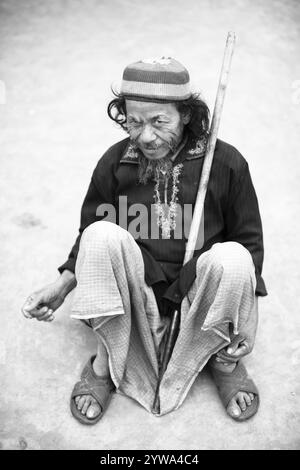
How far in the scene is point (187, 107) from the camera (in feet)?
6.02

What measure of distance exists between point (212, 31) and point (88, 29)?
1.21m

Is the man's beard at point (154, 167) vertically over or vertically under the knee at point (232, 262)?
over

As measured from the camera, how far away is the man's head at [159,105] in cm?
170

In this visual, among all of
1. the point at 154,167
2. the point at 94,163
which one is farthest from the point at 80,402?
the point at 94,163

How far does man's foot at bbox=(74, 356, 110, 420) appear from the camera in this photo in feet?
6.41

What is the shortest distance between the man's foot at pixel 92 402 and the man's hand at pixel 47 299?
29 centimetres

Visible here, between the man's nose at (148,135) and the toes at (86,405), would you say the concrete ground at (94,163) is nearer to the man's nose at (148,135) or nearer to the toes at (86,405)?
the toes at (86,405)

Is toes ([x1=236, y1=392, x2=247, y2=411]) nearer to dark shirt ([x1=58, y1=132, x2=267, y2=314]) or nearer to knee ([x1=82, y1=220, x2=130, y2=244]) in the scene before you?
dark shirt ([x1=58, y1=132, x2=267, y2=314])

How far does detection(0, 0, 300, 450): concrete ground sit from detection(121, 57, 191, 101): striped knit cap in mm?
1193

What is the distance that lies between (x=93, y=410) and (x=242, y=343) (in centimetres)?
66

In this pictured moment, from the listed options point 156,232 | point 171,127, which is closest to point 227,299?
point 156,232

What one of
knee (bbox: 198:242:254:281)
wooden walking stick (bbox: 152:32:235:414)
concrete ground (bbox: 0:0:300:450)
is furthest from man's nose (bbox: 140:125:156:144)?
concrete ground (bbox: 0:0:300:450)

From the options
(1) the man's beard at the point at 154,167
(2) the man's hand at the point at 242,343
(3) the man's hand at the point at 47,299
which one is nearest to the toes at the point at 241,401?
(2) the man's hand at the point at 242,343
